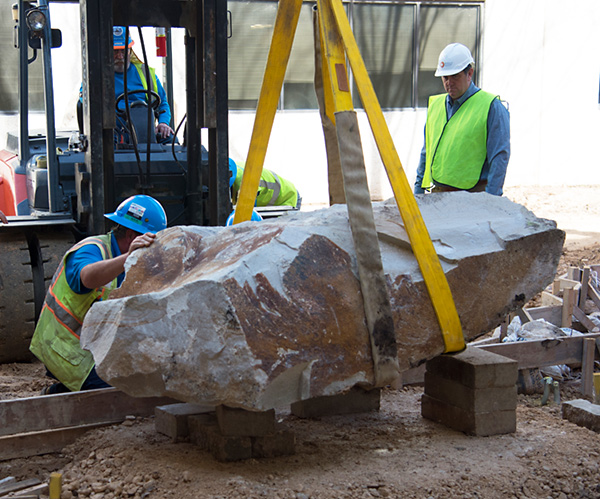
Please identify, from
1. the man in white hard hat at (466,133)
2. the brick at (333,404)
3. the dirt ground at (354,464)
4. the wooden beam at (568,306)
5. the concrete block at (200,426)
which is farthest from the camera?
the wooden beam at (568,306)

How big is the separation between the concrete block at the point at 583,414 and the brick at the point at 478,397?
1.66 ft

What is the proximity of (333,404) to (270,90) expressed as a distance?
172 centimetres

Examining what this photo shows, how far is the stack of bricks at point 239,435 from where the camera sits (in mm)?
3283

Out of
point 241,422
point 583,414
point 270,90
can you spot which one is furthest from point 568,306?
point 241,422

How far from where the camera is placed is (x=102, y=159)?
16.7ft

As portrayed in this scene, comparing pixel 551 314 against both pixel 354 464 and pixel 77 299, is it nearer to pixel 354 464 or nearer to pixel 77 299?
pixel 354 464

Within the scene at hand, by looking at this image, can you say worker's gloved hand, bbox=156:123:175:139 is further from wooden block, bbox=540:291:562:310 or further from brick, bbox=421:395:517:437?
wooden block, bbox=540:291:562:310

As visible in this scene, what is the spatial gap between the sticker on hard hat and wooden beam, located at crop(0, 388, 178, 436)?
979mm

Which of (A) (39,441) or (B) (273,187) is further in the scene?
(B) (273,187)

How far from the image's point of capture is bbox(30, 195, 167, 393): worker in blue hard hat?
4.04m

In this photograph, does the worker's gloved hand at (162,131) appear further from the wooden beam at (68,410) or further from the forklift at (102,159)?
the wooden beam at (68,410)

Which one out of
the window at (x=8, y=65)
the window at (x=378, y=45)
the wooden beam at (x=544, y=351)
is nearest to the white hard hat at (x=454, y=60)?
the wooden beam at (x=544, y=351)

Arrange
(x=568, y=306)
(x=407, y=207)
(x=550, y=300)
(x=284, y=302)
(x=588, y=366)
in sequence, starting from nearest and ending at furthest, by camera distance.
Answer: (x=284, y=302) → (x=407, y=207) → (x=588, y=366) → (x=568, y=306) → (x=550, y=300)

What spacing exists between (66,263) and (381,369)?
1.91 metres
